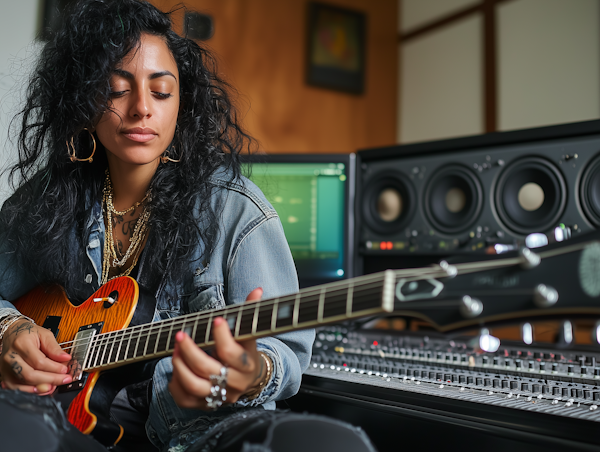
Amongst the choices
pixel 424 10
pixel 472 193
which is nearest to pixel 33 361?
pixel 472 193

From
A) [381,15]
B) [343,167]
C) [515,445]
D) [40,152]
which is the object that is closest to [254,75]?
[381,15]

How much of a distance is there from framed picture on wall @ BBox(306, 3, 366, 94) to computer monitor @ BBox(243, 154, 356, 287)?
1276mm

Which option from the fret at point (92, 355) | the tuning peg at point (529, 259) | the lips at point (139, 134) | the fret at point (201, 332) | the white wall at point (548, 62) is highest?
the white wall at point (548, 62)

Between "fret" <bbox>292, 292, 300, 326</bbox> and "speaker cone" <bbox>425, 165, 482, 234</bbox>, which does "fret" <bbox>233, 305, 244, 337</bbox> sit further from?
"speaker cone" <bbox>425, 165, 482, 234</bbox>

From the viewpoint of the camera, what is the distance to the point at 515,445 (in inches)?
24.8

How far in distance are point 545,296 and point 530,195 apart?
0.78 meters

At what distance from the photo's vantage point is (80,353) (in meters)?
0.81

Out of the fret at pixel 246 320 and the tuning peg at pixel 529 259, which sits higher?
the tuning peg at pixel 529 259

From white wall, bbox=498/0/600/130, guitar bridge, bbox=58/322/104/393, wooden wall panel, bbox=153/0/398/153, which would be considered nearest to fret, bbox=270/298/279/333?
guitar bridge, bbox=58/322/104/393

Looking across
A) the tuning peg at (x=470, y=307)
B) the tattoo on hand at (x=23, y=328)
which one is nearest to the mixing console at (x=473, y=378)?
the tuning peg at (x=470, y=307)

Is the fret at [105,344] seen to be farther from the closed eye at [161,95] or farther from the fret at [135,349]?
the closed eye at [161,95]

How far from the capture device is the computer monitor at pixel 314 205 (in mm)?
1453

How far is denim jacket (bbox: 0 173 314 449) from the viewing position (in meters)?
0.78

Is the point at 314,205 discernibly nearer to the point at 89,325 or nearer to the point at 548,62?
the point at 89,325
